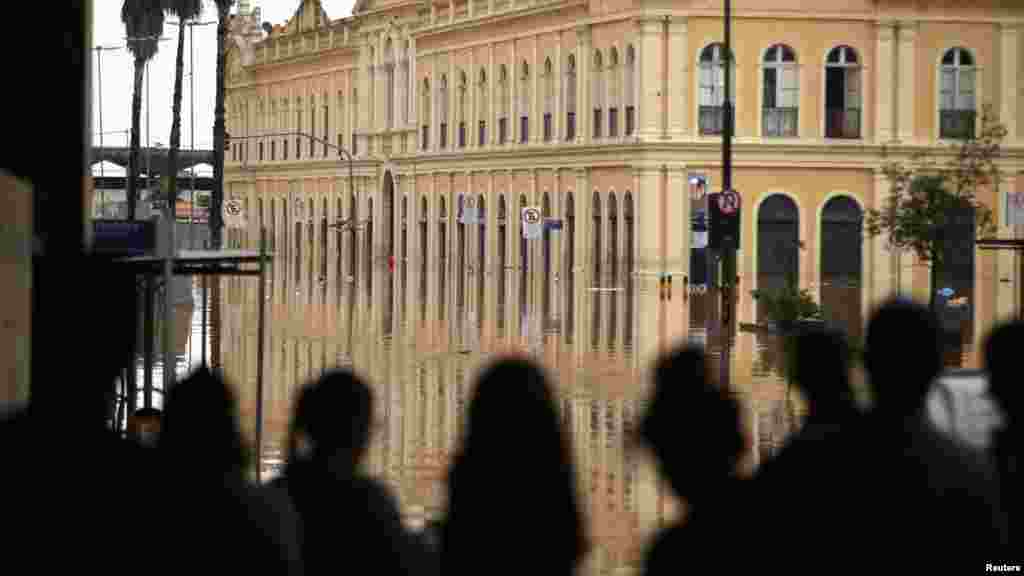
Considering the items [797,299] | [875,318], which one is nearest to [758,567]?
[875,318]

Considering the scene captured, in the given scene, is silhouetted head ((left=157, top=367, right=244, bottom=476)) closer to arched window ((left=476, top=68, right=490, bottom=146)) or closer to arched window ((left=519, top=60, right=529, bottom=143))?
arched window ((left=519, top=60, right=529, bottom=143))

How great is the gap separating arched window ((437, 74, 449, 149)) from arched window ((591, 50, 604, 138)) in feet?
47.8

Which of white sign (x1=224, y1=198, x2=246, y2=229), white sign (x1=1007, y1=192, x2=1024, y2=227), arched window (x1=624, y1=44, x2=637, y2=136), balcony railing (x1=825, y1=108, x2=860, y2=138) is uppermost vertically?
arched window (x1=624, y1=44, x2=637, y2=136)

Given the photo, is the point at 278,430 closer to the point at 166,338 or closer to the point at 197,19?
the point at 166,338

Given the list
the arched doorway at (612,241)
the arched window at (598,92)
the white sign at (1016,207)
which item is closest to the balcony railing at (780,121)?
the arched doorway at (612,241)

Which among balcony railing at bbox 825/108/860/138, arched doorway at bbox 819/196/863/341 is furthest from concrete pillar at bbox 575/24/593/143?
arched doorway at bbox 819/196/863/341

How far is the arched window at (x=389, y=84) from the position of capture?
102875 millimetres

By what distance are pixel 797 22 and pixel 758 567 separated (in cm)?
7271

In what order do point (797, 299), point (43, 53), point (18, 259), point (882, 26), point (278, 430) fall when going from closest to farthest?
point (18, 259), point (43, 53), point (278, 430), point (797, 299), point (882, 26)

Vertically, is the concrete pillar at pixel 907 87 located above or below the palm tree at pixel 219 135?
above

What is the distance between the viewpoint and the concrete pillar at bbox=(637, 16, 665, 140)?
78250 mm

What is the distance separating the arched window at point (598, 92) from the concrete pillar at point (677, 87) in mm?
4658

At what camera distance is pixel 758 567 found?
680 centimetres

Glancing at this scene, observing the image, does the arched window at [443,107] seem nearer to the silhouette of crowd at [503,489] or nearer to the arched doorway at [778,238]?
the arched doorway at [778,238]
